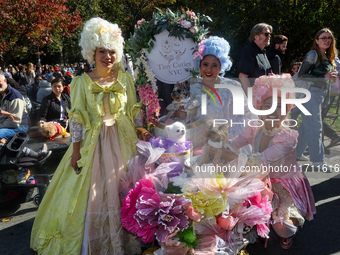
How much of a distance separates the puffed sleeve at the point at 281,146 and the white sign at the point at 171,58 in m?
1.22

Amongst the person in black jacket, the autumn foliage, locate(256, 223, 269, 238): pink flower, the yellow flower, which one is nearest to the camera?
the yellow flower

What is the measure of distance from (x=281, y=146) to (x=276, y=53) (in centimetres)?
326

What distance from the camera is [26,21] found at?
9695 mm

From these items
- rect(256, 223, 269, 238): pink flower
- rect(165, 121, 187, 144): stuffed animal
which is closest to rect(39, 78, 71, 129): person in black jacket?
rect(165, 121, 187, 144): stuffed animal

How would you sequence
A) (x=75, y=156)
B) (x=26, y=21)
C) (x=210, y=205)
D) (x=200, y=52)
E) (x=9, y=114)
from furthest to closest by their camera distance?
(x=26, y=21) < (x=9, y=114) < (x=200, y=52) < (x=75, y=156) < (x=210, y=205)

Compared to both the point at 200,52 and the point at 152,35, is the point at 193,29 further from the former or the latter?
the point at 152,35

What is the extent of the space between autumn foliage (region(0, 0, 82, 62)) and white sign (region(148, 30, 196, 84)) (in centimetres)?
764

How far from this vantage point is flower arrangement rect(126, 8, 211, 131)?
3109mm

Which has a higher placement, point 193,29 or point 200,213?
point 193,29

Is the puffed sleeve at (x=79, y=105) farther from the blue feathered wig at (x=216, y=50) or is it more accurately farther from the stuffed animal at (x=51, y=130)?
the stuffed animal at (x=51, y=130)

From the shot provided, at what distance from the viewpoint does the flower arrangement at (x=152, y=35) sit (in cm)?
311

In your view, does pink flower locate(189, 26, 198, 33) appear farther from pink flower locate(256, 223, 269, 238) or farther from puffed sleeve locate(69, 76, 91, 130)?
pink flower locate(256, 223, 269, 238)

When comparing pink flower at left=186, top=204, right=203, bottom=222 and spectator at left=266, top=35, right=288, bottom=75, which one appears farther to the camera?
spectator at left=266, top=35, right=288, bottom=75

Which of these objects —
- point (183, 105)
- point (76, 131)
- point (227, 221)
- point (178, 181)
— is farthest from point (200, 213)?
point (76, 131)
